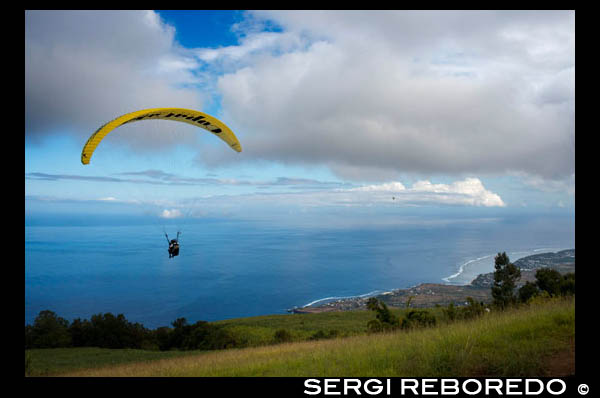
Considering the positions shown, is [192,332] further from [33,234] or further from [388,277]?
[33,234]

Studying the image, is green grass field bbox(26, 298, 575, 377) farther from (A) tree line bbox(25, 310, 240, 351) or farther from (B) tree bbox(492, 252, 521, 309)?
(B) tree bbox(492, 252, 521, 309)

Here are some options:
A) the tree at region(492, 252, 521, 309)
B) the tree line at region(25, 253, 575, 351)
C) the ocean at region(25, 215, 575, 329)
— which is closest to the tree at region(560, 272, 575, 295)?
the tree line at region(25, 253, 575, 351)

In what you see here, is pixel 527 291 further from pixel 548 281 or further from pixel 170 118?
pixel 170 118

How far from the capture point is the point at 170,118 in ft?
32.2

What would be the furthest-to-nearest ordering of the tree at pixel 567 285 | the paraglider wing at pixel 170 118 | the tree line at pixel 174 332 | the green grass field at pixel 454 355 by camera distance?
1. the tree line at pixel 174 332
2. the tree at pixel 567 285
3. the paraglider wing at pixel 170 118
4. the green grass field at pixel 454 355

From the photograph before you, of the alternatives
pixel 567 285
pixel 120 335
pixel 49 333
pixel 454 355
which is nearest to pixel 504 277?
pixel 567 285

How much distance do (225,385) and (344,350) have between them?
130 inches

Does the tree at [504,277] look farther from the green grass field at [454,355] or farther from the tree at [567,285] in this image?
the green grass field at [454,355]

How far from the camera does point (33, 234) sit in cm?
19750

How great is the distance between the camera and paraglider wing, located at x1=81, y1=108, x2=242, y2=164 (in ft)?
24.7

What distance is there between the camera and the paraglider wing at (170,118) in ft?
24.7

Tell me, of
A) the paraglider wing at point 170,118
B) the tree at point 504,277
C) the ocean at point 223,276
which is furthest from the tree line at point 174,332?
the ocean at point 223,276

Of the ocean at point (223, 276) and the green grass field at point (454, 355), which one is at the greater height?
the green grass field at point (454, 355)
